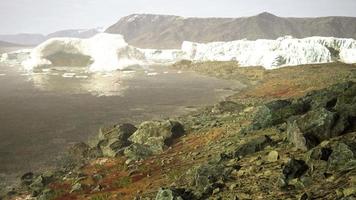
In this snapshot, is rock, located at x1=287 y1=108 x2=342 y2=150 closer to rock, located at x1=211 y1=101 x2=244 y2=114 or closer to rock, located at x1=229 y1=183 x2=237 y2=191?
rock, located at x1=229 y1=183 x2=237 y2=191

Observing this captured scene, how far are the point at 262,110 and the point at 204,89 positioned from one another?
113 ft

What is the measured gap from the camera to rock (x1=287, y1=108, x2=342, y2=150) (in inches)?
585

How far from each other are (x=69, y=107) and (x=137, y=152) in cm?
1929

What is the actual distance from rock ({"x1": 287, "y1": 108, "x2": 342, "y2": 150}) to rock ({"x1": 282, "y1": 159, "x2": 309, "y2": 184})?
6.34ft

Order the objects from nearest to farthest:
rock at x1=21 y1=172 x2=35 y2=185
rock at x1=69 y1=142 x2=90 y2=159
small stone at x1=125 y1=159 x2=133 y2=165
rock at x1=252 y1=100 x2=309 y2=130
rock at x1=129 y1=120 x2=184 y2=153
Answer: rock at x1=252 y1=100 x2=309 y2=130, rock at x1=21 y1=172 x2=35 y2=185, small stone at x1=125 y1=159 x2=133 y2=165, rock at x1=69 y1=142 x2=90 y2=159, rock at x1=129 y1=120 x2=184 y2=153

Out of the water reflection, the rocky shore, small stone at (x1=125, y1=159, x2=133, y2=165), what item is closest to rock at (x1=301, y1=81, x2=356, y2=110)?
the rocky shore

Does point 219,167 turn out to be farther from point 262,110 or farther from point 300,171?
point 262,110

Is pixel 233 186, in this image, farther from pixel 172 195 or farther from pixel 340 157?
pixel 340 157


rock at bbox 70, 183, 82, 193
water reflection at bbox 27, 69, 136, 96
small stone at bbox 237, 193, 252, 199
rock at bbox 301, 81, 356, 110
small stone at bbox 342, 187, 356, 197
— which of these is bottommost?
water reflection at bbox 27, 69, 136, 96

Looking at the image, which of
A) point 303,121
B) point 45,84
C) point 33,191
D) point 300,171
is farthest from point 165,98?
point 300,171

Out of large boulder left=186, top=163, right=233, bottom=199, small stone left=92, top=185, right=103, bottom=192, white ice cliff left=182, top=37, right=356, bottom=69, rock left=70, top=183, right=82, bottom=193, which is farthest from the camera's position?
white ice cliff left=182, top=37, right=356, bottom=69

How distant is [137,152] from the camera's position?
2350cm

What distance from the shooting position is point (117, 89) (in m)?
54.5

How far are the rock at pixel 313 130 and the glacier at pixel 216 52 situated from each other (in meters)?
55.1
